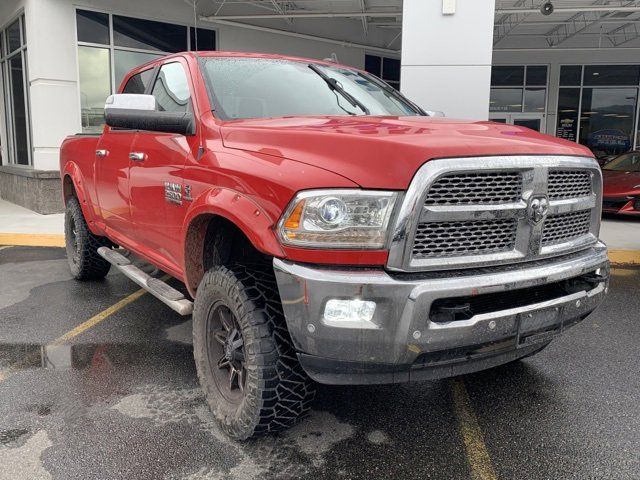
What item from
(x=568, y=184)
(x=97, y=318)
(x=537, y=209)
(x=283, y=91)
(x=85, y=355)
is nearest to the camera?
(x=537, y=209)

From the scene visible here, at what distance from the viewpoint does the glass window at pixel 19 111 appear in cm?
1312

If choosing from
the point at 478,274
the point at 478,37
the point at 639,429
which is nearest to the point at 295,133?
the point at 478,274

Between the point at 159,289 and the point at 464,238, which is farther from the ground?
the point at 464,238

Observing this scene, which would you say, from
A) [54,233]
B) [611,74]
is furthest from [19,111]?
[611,74]

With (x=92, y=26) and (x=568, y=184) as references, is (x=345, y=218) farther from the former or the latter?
(x=92, y=26)

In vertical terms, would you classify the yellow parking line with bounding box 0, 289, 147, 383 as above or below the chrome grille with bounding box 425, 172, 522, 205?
below

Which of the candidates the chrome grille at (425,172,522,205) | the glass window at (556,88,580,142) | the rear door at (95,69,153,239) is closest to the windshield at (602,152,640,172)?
the glass window at (556,88,580,142)

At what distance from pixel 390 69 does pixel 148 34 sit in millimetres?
8262

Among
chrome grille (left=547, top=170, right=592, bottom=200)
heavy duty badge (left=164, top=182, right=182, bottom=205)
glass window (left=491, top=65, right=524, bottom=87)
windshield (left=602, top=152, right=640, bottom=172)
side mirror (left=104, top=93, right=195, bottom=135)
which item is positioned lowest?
windshield (left=602, top=152, right=640, bottom=172)

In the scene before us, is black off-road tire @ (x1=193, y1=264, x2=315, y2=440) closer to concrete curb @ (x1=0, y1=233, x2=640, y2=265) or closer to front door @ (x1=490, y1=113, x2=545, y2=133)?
concrete curb @ (x1=0, y1=233, x2=640, y2=265)

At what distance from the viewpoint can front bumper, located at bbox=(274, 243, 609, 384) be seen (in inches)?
91.5

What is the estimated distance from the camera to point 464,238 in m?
2.54

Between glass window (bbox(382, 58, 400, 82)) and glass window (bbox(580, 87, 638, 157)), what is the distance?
21.0 feet

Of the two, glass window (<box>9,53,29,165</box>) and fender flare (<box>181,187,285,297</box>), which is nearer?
fender flare (<box>181,187,285,297</box>)
